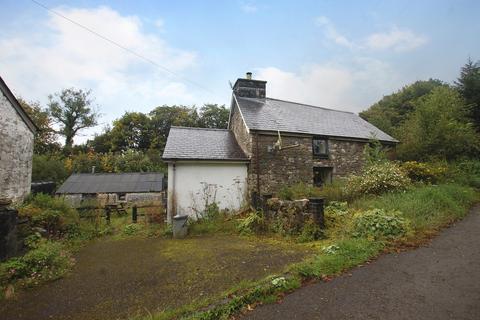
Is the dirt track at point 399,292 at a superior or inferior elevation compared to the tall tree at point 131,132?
inferior

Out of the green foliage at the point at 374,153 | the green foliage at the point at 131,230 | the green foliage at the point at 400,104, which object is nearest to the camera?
the green foliage at the point at 131,230

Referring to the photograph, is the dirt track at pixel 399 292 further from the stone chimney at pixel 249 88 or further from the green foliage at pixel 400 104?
the green foliage at pixel 400 104

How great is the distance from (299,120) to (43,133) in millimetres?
35295

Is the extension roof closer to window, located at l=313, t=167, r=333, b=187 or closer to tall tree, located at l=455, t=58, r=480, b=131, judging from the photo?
window, located at l=313, t=167, r=333, b=187

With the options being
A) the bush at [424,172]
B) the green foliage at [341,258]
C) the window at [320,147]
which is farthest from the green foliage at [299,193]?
the green foliage at [341,258]

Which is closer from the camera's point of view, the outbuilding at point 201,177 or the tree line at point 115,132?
the outbuilding at point 201,177

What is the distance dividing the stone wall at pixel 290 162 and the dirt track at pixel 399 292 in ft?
24.9

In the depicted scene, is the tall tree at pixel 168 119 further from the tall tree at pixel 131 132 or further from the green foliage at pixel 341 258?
the green foliage at pixel 341 258

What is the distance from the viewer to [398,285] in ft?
12.8

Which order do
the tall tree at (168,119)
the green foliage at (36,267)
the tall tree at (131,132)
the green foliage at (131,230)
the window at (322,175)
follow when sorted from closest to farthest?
the green foliage at (36,267)
the green foliage at (131,230)
the window at (322,175)
the tall tree at (131,132)
the tall tree at (168,119)

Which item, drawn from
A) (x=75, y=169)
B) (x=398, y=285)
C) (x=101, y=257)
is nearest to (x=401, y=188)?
(x=398, y=285)

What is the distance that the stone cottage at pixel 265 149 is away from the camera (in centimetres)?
1134

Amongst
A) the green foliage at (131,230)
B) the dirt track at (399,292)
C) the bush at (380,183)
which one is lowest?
the green foliage at (131,230)

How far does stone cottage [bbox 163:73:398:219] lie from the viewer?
11344 mm
